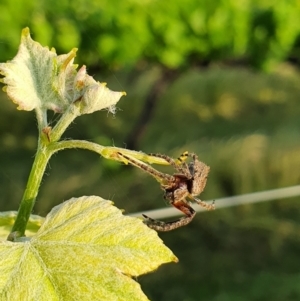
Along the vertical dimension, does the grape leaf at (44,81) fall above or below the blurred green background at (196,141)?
above

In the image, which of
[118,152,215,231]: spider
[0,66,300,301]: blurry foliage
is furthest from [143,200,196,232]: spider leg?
[0,66,300,301]: blurry foliage

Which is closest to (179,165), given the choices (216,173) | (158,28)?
(158,28)

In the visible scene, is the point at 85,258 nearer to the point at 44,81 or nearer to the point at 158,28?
the point at 44,81

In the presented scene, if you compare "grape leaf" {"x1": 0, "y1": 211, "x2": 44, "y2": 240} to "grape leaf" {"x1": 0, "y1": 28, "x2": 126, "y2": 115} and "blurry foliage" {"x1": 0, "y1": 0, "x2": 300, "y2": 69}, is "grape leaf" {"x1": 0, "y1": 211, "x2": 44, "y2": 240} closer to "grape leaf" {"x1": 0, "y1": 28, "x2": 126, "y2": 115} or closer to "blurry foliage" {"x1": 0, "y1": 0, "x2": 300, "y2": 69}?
"grape leaf" {"x1": 0, "y1": 28, "x2": 126, "y2": 115}

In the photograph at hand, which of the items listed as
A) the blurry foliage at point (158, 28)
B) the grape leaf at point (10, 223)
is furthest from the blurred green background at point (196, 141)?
the grape leaf at point (10, 223)

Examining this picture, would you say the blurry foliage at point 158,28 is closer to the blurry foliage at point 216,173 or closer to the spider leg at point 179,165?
the blurry foliage at point 216,173

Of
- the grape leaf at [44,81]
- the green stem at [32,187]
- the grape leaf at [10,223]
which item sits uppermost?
the grape leaf at [44,81]

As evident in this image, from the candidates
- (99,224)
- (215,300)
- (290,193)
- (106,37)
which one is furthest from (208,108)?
(99,224)
